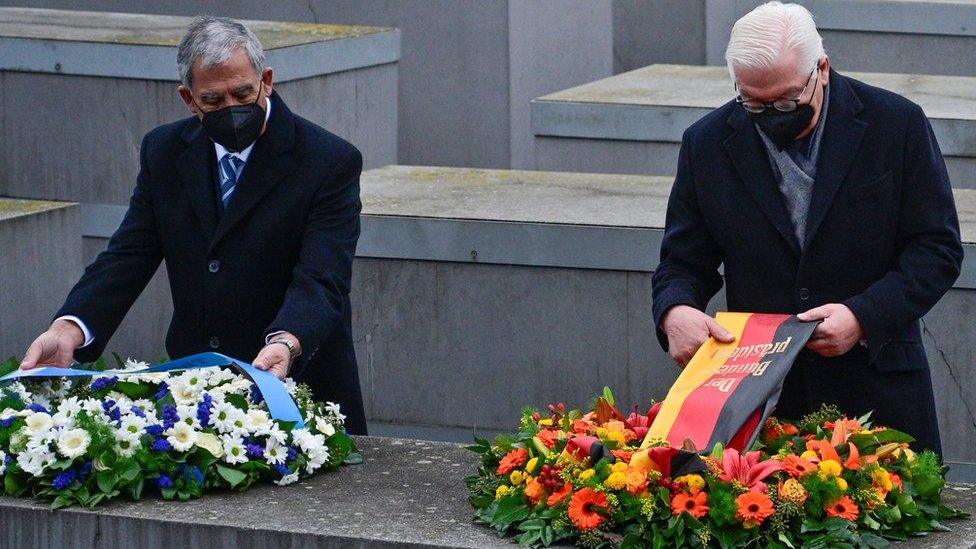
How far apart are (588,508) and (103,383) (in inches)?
49.9

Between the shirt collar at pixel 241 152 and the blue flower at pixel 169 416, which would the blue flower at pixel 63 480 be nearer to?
the blue flower at pixel 169 416

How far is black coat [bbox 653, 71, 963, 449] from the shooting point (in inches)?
148

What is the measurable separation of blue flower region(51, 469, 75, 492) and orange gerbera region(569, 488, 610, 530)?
1.12 m

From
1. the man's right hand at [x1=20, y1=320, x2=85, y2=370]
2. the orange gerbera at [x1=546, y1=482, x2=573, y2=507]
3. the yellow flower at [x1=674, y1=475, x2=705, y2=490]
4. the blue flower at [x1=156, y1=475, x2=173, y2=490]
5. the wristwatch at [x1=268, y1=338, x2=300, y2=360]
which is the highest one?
the wristwatch at [x1=268, y1=338, x2=300, y2=360]

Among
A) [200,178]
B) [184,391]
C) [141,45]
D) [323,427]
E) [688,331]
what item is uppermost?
[141,45]

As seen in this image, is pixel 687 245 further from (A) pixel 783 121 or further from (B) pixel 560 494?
(B) pixel 560 494

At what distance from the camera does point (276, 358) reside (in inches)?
156

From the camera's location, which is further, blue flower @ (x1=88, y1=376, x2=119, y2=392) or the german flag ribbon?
blue flower @ (x1=88, y1=376, x2=119, y2=392)

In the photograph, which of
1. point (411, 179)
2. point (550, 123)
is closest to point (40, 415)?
point (411, 179)

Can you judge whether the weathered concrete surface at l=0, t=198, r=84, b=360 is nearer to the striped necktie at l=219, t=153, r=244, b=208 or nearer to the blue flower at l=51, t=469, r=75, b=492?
the striped necktie at l=219, t=153, r=244, b=208

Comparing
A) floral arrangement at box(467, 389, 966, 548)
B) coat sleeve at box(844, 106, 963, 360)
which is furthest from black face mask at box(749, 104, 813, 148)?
floral arrangement at box(467, 389, 966, 548)

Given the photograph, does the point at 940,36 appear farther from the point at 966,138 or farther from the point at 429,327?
the point at 429,327

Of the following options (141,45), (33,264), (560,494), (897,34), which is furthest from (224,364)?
(897,34)

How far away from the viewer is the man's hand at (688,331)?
3.68 meters
